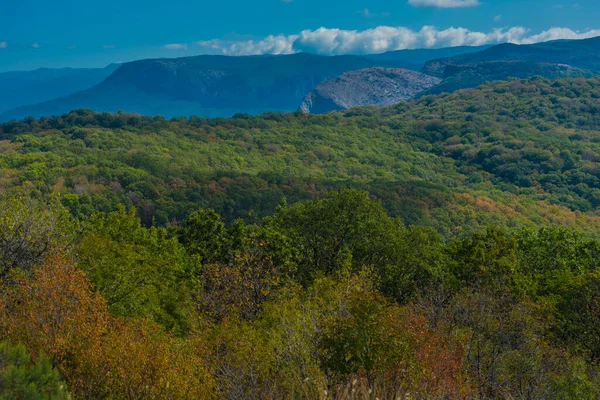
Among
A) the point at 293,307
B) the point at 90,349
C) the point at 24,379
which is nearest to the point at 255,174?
the point at 293,307

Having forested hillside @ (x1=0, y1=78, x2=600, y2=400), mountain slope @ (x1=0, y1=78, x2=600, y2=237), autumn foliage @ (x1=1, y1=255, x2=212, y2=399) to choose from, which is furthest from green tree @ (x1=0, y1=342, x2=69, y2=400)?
mountain slope @ (x1=0, y1=78, x2=600, y2=237)

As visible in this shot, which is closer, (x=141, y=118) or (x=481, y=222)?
(x=481, y=222)

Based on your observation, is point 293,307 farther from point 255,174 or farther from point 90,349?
point 255,174

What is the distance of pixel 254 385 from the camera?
14836mm

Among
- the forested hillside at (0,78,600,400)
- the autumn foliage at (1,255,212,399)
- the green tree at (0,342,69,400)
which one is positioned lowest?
the forested hillside at (0,78,600,400)

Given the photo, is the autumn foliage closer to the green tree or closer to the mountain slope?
the green tree

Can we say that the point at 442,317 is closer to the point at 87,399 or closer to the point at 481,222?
the point at 87,399

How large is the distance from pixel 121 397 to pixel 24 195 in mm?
17013

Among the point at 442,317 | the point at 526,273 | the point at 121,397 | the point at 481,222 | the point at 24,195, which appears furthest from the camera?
the point at 481,222

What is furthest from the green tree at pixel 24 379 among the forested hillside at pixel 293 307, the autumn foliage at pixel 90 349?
the autumn foliage at pixel 90 349

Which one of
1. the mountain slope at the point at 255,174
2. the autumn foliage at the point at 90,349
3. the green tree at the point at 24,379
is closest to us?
the green tree at the point at 24,379

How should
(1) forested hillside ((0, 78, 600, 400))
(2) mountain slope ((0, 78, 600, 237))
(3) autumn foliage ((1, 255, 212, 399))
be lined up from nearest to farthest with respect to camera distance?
(3) autumn foliage ((1, 255, 212, 399)) < (1) forested hillside ((0, 78, 600, 400)) < (2) mountain slope ((0, 78, 600, 237))

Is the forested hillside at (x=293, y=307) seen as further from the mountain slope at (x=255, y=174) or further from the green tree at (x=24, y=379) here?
the mountain slope at (x=255, y=174)

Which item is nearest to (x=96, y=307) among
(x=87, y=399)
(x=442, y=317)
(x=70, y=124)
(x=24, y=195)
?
(x=87, y=399)
